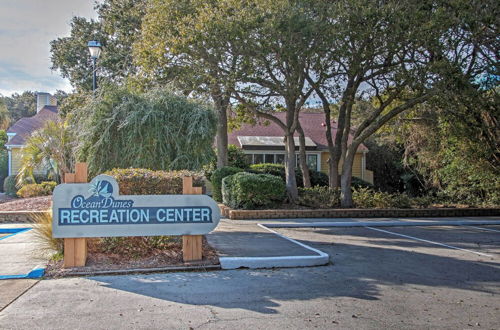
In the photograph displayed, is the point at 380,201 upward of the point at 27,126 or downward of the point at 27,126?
downward

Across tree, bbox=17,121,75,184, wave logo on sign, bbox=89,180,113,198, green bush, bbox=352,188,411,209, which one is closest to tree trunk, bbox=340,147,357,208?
green bush, bbox=352,188,411,209

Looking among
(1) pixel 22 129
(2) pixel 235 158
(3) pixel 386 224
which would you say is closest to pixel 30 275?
(3) pixel 386 224

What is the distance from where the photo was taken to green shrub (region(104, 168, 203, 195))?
7.43 meters

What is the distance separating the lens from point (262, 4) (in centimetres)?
1259

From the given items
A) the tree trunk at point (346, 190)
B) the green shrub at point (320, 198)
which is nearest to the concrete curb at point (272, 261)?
the green shrub at point (320, 198)

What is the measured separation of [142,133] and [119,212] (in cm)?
343

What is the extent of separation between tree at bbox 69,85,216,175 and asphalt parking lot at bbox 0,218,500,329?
13.6ft

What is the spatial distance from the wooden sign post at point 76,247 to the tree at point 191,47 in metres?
5.93

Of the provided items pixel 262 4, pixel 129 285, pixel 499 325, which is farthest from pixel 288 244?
pixel 262 4

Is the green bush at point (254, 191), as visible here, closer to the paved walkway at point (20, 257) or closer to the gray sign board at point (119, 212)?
the paved walkway at point (20, 257)

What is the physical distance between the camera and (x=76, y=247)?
6.93 meters

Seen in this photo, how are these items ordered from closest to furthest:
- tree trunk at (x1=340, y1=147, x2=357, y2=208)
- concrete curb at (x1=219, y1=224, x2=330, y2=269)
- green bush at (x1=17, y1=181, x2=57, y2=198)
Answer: concrete curb at (x1=219, y1=224, x2=330, y2=269) < tree trunk at (x1=340, y1=147, x2=357, y2=208) < green bush at (x1=17, y1=181, x2=57, y2=198)

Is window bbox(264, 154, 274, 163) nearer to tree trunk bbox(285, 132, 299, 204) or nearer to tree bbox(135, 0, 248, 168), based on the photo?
tree trunk bbox(285, 132, 299, 204)

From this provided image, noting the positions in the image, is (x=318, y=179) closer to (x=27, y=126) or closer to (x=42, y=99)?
(x=27, y=126)
